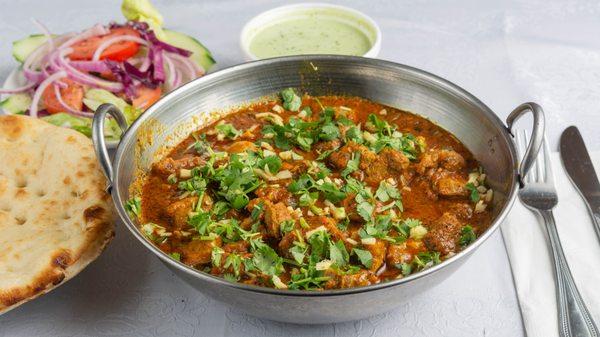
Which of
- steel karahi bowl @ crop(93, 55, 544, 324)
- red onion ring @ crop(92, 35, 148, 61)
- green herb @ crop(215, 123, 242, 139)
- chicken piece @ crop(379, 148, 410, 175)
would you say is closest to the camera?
steel karahi bowl @ crop(93, 55, 544, 324)

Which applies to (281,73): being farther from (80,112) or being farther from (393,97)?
(80,112)

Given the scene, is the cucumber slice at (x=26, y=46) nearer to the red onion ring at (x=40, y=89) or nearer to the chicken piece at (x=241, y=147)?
the red onion ring at (x=40, y=89)

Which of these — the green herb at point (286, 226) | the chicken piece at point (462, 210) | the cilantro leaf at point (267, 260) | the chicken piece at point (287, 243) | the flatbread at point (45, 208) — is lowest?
the flatbread at point (45, 208)

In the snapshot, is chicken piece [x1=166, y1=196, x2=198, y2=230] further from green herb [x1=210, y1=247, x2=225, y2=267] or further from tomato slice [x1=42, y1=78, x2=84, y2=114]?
tomato slice [x1=42, y1=78, x2=84, y2=114]

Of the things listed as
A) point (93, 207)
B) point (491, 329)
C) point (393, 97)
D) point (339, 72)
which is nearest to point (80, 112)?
point (93, 207)

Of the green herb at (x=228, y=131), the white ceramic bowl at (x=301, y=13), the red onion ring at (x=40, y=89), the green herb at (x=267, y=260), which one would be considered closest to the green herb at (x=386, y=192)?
the green herb at (x=267, y=260)

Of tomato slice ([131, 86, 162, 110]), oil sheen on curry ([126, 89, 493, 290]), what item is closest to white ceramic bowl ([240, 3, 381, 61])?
tomato slice ([131, 86, 162, 110])
